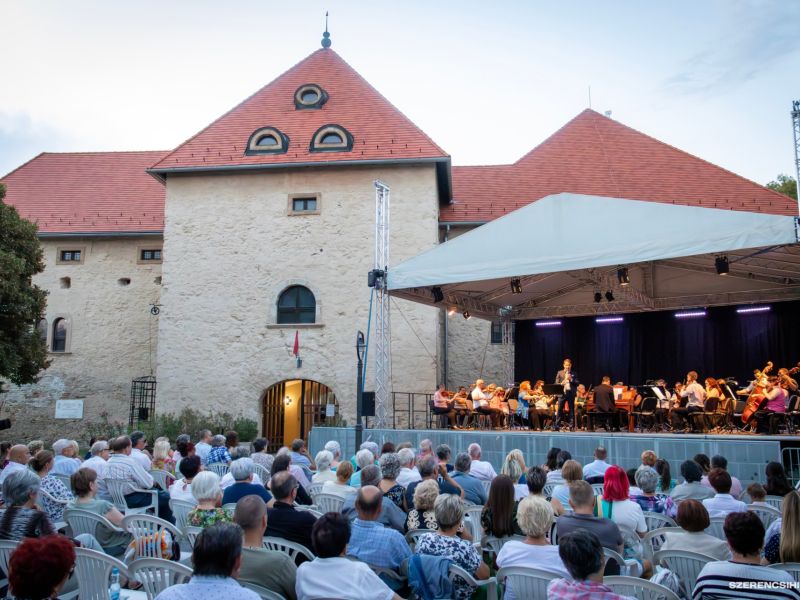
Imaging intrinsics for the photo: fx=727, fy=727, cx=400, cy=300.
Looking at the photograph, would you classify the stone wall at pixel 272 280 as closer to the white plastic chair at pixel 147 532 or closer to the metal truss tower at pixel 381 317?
the metal truss tower at pixel 381 317

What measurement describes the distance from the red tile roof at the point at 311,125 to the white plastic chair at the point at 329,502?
14.6m

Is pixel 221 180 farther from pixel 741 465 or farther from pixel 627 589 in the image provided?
pixel 627 589

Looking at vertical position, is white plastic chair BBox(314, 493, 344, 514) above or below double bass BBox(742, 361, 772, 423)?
below

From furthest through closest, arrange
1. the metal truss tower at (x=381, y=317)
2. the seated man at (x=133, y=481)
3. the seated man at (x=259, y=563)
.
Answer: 1. the metal truss tower at (x=381, y=317)
2. the seated man at (x=133, y=481)
3. the seated man at (x=259, y=563)

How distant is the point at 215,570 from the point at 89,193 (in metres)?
24.4

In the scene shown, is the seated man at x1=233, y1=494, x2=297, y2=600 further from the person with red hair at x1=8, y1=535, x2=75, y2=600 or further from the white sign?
the white sign

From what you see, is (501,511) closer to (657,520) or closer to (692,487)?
(657,520)

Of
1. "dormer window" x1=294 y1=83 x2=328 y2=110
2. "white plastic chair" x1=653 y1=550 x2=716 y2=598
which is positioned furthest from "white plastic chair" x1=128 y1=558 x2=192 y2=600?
"dormer window" x1=294 y1=83 x2=328 y2=110

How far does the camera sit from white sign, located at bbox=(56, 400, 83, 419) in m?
22.0

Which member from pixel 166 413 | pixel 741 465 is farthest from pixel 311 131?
pixel 741 465

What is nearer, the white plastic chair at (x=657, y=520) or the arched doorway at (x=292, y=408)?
the white plastic chair at (x=657, y=520)

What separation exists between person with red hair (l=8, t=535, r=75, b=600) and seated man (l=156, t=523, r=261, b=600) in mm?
427

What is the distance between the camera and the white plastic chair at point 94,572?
12.4ft

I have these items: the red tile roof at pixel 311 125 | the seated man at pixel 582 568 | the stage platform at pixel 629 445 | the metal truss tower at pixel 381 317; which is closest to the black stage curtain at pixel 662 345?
the stage platform at pixel 629 445
